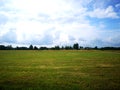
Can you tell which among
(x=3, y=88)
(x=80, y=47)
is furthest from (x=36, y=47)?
(x=3, y=88)

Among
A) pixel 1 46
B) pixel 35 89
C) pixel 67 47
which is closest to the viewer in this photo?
pixel 35 89

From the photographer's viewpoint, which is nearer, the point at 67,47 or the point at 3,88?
the point at 3,88

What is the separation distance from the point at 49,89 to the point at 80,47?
177 metres

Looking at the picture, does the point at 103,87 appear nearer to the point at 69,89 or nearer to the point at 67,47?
the point at 69,89

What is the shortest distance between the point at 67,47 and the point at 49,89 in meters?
184

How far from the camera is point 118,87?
1309 cm

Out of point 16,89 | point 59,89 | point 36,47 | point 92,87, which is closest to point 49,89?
point 59,89

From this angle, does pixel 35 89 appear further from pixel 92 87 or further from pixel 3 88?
pixel 92 87

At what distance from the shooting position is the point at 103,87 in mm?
13062

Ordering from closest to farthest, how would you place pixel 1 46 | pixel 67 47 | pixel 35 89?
pixel 35 89, pixel 1 46, pixel 67 47

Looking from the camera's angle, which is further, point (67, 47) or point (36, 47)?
point (67, 47)

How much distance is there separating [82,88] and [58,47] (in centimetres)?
17974

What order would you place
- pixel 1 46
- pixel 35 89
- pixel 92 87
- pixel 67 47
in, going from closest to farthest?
pixel 35 89 → pixel 92 87 → pixel 1 46 → pixel 67 47

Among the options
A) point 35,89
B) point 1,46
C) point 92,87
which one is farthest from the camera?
point 1,46
